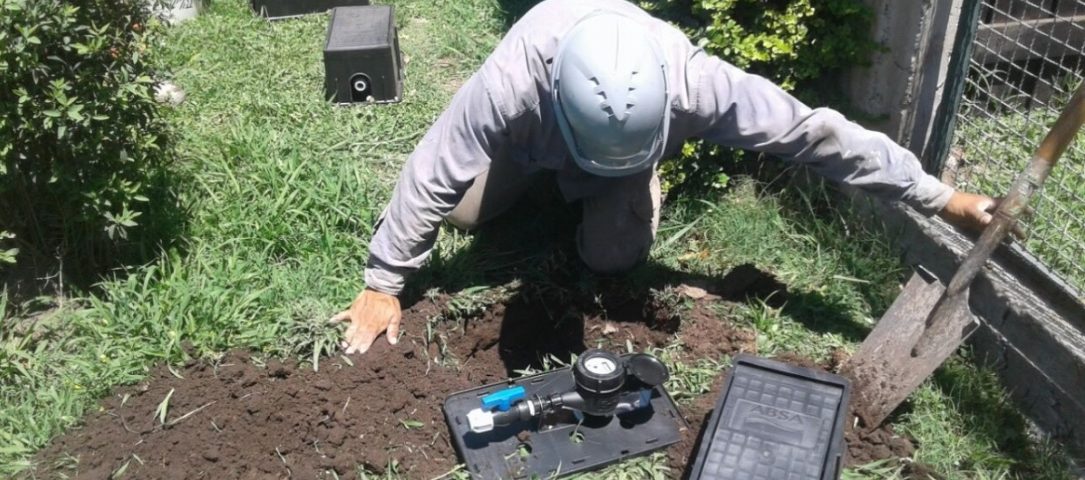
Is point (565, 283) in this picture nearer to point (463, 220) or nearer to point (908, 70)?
point (463, 220)

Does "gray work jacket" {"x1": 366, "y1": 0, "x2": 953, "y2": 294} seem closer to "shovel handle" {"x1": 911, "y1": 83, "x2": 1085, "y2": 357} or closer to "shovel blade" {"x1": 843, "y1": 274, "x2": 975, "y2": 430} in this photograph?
"shovel handle" {"x1": 911, "y1": 83, "x2": 1085, "y2": 357}

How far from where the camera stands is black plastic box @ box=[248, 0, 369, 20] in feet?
20.3

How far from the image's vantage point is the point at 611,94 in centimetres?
280

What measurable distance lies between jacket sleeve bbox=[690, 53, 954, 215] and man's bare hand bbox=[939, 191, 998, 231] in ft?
0.11

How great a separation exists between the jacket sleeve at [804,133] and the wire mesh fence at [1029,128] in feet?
1.71

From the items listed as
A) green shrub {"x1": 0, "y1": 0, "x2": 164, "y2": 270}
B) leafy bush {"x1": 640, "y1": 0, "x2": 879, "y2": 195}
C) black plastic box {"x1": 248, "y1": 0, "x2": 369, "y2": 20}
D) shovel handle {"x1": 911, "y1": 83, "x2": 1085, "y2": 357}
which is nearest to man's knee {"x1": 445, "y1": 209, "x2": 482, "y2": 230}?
leafy bush {"x1": 640, "y1": 0, "x2": 879, "y2": 195}

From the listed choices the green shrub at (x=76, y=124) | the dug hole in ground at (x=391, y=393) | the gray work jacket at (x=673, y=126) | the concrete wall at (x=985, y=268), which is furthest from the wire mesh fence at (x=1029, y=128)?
the green shrub at (x=76, y=124)

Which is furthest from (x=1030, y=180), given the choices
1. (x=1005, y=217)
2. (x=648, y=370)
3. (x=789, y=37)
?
(x=648, y=370)

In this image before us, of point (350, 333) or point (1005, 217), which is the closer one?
point (1005, 217)

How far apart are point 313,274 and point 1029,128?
10.8 ft

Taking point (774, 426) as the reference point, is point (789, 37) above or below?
above

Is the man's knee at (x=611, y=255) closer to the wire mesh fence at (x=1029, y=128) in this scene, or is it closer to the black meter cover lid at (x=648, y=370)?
the black meter cover lid at (x=648, y=370)

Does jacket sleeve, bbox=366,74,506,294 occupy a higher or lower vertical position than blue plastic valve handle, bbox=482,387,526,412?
higher

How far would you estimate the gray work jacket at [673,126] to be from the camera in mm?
3189
